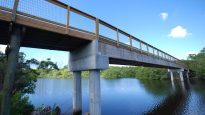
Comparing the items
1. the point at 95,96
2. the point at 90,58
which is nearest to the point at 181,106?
the point at 95,96

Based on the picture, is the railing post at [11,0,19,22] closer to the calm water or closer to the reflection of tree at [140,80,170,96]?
the calm water

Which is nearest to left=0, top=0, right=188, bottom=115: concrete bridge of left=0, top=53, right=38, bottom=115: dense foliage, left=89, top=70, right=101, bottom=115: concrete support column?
left=89, top=70, right=101, bottom=115: concrete support column

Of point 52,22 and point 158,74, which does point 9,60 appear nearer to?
point 52,22

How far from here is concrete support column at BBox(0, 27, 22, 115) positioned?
629cm

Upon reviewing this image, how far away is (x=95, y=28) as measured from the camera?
10695 mm

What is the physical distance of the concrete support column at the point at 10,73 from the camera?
629 centimetres

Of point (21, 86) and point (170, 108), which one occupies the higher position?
point (21, 86)

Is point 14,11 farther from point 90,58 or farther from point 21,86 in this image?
point 21,86

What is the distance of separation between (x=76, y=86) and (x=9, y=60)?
7937 millimetres

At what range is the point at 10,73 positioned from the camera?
648 cm

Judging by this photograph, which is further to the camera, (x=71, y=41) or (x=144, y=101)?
(x=144, y=101)

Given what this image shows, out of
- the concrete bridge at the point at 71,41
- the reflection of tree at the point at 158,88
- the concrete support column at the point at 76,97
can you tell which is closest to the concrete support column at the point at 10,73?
the concrete bridge at the point at 71,41

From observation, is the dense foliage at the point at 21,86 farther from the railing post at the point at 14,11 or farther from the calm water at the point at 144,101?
the railing post at the point at 14,11

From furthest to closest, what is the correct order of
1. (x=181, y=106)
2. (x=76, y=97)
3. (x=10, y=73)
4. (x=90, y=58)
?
(x=181, y=106), (x=76, y=97), (x=90, y=58), (x=10, y=73)
